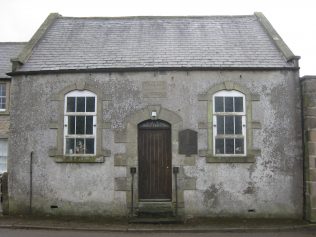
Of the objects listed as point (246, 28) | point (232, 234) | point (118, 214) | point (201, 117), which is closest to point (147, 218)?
point (118, 214)

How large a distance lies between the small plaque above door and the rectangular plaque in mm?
1349

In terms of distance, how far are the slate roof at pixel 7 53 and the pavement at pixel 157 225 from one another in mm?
8617

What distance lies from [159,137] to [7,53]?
428 inches

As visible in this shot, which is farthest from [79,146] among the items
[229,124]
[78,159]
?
[229,124]

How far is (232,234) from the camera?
9781 mm

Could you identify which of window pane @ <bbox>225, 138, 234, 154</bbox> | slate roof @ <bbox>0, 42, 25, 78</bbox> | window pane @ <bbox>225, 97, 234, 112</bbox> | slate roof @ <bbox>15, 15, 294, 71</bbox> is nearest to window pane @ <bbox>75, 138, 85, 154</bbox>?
slate roof @ <bbox>15, 15, 294, 71</bbox>

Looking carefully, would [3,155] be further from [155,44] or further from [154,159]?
[155,44]

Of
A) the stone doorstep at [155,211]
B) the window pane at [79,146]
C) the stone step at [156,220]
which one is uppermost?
the window pane at [79,146]

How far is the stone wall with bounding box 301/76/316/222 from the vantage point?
11.1 m

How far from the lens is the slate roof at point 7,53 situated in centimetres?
1798

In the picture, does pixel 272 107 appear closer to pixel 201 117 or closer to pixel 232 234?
pixel 201 117

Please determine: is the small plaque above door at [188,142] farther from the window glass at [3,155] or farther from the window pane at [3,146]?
the window pane at [3,146]

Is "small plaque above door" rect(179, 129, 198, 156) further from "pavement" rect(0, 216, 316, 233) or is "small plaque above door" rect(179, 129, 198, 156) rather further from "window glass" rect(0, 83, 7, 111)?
"window glass" rect(0, 83, 7, 111)

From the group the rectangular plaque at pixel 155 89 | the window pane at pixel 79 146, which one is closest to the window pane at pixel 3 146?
the window pane at pixel 79 146
